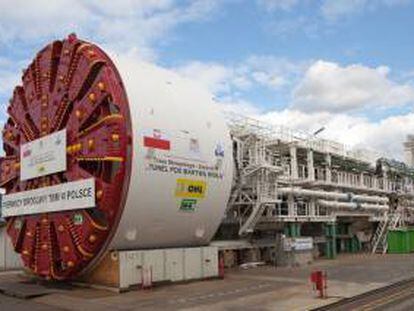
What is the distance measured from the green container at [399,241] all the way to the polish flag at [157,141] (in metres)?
27.6

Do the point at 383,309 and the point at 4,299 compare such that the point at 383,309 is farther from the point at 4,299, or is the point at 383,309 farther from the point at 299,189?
the point at 299,189

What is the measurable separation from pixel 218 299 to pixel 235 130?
1535 cm

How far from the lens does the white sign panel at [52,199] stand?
2249 centimetres

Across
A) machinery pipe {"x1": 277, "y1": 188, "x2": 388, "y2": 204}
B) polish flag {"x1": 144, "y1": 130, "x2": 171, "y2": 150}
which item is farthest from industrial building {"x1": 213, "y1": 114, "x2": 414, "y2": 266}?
polish flag {"x1": 144, "y1": 130, "x2": 171, "y2": 150}

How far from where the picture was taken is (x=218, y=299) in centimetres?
1952

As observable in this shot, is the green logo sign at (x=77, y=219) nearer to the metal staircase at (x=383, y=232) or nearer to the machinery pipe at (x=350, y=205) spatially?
the machinery pipe at (x=350, y=205)

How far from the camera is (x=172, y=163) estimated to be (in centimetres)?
2350

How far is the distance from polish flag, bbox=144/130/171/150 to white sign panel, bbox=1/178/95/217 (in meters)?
2.53

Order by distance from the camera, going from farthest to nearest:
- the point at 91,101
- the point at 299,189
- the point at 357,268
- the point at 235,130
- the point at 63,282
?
1. the point at 299,189
2. the point at 235,130
3. the point at 357,268
4. the point at 63,282
5. the point at 91,101

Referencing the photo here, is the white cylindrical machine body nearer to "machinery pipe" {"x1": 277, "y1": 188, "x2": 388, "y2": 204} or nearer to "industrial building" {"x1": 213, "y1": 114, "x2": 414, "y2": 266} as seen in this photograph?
"industrial building" {"x1": 213, "y1": 114, "x2": 414, "y2": 266}

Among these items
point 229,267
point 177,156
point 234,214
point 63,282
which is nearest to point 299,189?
point 234,214

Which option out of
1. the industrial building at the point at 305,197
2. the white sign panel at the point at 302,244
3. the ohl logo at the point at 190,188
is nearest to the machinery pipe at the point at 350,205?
the industrial building at the point at 305,197

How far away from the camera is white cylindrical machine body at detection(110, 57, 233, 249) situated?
22.3 meters

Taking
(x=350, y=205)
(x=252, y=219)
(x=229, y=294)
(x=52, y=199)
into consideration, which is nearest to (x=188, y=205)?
(x=229, y=294)
